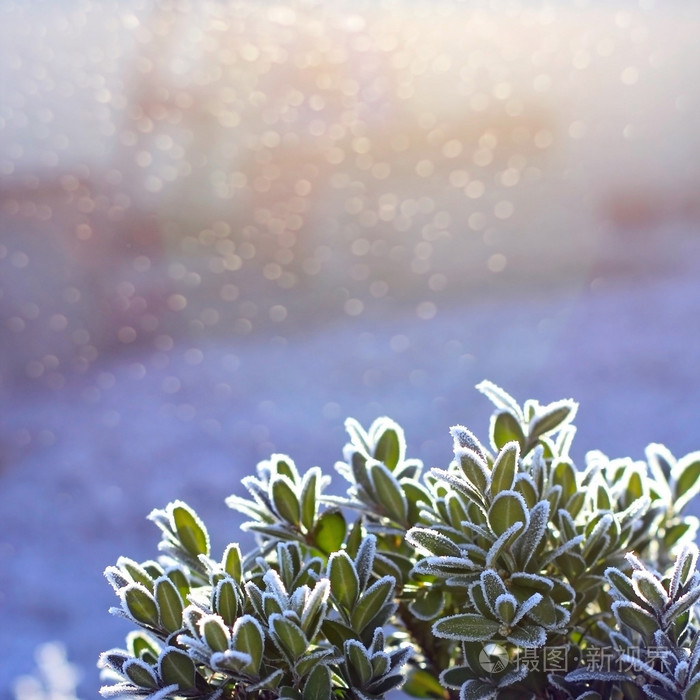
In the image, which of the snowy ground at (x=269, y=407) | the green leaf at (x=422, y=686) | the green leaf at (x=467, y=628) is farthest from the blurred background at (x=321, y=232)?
the green leaf at (x=467, y=628)

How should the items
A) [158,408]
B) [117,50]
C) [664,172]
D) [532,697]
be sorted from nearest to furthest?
[532,697] → [158,408] → [117,50] → [664,172]

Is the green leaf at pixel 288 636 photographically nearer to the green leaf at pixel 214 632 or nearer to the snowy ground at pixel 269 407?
the green leaf at pixel 214 632

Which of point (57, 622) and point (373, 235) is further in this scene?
point (373, 235)

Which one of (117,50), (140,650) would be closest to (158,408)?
(117,50)

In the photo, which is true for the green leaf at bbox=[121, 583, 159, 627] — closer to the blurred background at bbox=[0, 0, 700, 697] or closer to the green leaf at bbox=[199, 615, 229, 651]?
the green leaf at bbox=[199, 615, 229, 651]

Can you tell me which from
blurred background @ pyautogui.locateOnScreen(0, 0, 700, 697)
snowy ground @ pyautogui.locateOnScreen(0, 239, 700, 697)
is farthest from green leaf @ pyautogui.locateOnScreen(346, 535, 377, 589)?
blurred background @ pyautogui.locateOnScreen(0, 0, 700, 697)

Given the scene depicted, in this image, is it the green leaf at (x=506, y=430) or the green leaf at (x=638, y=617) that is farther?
the green leaf at (x=506, y=430)

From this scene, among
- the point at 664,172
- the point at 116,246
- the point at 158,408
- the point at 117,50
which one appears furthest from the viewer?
the point at 664,172

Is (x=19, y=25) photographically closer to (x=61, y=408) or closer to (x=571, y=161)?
(x=61, y=408)

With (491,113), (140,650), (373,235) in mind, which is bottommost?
(140,650)
